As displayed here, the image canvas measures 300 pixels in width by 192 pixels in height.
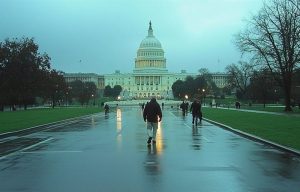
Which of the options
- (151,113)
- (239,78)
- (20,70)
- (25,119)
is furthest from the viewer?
(239,78)

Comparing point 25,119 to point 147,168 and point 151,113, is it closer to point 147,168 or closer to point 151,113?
point 151,113

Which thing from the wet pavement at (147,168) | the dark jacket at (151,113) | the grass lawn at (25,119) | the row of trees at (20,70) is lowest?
the wet pavement at (147,168)

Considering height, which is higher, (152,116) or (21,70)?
(21,70)

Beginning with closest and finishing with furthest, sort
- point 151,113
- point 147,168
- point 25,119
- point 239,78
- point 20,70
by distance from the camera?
point 147,168, point 151,113, point 25,119, point 20,70, point 239,78

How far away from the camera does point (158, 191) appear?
32.9ft

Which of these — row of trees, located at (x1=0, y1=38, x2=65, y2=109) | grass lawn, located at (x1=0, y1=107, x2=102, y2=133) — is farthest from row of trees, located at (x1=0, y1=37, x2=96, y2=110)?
grass lawn, located at (x1=0, y1=107, x2=102, y2=133)

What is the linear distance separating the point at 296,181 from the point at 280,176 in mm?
721

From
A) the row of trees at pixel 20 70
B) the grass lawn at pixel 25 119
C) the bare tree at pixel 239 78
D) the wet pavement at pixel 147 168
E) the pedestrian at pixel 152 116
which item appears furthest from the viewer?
the bare tree at pixel 239 78

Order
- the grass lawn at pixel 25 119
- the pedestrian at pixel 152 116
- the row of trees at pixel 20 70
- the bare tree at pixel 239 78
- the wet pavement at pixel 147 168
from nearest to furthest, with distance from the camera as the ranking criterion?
the wet pavement at pixel 147 168
the pedestrian at pixel 152 116
the grass lawn at pixel 25 119
the row of trees at pixel 20 70
the bare tree at pixel 239 78

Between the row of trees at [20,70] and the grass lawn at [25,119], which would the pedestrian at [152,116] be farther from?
the row of trees at [20,70]

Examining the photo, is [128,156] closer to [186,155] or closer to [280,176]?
[186,155]

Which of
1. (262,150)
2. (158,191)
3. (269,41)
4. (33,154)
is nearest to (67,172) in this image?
(158,191)

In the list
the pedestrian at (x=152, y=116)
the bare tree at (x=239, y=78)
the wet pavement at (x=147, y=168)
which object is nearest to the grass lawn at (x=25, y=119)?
the pedestrian at (x=152, y=116)

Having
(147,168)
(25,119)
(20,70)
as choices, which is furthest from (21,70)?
(147,168)
